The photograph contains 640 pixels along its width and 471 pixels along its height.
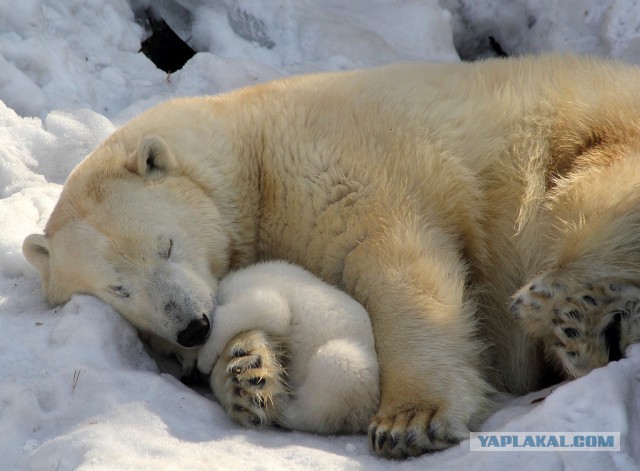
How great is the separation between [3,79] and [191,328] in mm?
2884

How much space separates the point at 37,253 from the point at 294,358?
1464 mm

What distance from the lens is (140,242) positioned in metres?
3.62

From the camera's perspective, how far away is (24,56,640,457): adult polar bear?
3.24 metres

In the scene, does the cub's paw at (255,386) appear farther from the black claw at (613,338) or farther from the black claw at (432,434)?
the black claw at (613,338)

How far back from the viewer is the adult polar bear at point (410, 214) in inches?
128

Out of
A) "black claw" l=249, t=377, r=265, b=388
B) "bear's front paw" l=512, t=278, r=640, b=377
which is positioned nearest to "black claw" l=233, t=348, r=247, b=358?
"black claw" l=249, t=377, r=265, b=388

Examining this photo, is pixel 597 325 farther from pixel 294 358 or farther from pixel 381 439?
pixel 294 358

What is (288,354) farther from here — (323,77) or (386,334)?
(323,77)

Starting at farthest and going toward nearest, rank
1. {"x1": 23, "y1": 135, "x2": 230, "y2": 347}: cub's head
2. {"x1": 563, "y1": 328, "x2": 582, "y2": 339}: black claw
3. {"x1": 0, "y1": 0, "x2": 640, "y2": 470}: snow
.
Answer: {"x1": 23, "y1": 135, "x2": 230, "y2": 347}: cub's head
{"x1": 563, "y1": 328, "x2": 582, "y2": 339}: black claw
{"x1": 0, "y1": 0, "x2": 640, "y2": 470}: snow

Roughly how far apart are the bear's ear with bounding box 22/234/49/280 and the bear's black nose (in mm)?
929

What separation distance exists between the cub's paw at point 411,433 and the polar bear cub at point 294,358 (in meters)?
0.16

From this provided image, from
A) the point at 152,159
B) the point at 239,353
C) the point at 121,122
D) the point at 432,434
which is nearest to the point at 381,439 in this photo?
the point at 432,434

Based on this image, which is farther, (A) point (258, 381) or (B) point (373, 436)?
(A) point (258, 381)

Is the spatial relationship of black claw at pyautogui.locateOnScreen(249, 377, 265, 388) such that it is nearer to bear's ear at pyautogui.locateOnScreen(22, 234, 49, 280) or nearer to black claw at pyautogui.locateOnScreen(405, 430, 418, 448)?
black claw at pyautogui.locateOnScreen(405, 430, 418, 448)
